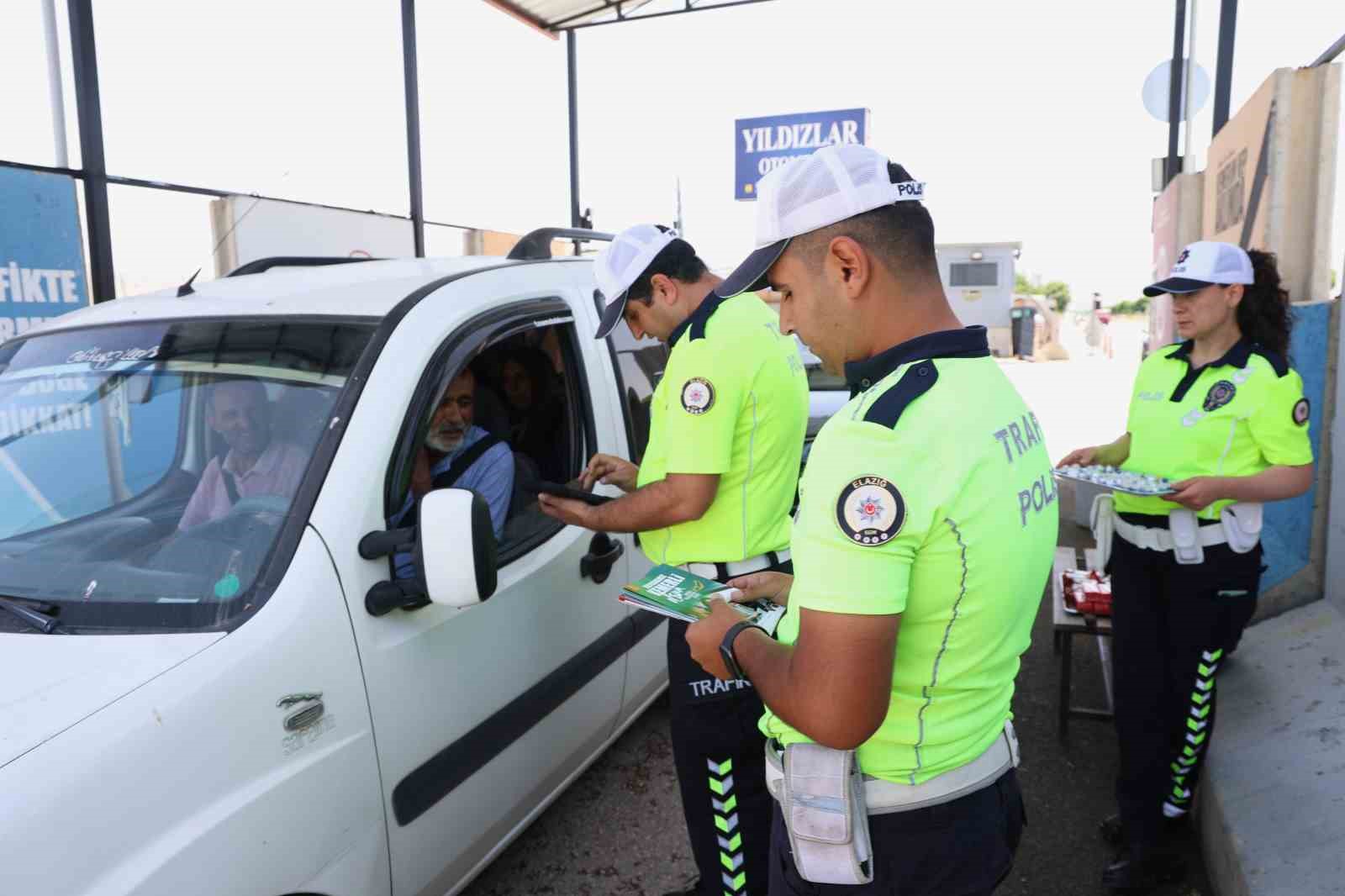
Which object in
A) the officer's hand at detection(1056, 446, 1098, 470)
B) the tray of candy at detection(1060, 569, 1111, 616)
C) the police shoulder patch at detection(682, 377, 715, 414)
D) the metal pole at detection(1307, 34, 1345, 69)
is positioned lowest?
the tray of candy at detection(1060, 569, 1111, 616)

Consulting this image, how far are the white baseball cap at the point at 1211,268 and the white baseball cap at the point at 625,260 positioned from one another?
162 centimetres

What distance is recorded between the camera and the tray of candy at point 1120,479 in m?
2.70

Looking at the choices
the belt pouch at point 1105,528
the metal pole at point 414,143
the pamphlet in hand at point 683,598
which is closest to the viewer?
the pamphlet in hand at point 683,598

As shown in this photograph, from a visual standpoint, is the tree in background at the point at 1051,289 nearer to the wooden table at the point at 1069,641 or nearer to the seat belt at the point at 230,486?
the wooden table at the point at 1069,641

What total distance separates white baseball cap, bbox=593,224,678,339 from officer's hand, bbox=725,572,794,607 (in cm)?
100

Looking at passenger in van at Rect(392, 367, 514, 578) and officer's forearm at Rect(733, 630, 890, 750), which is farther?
passenger in van at Rect(392, 367, 514, 578)

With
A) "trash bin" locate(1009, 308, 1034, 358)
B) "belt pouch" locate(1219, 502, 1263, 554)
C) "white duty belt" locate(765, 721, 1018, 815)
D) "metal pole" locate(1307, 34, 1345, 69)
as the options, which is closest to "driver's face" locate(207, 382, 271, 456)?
"white duty belt" locate(765, 721, 1018, 815)

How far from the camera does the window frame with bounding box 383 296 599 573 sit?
6.99ft

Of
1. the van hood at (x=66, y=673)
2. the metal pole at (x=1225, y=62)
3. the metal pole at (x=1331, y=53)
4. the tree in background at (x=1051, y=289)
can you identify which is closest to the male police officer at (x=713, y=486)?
the van hood at (x=66, y=673)

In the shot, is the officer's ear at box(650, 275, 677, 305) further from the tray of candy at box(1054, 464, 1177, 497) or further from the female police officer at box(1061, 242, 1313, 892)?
the female police officer at box(1061, 242, 1313, 892)

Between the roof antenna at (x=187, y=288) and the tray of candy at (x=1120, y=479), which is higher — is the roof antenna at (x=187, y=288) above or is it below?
above

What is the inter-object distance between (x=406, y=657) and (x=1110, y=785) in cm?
296

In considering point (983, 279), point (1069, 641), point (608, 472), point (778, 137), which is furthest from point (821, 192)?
point (983, 279)

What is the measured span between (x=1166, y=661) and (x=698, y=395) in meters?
1.92
